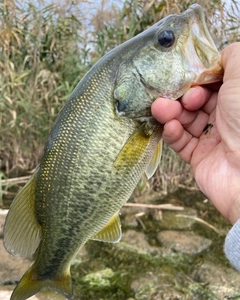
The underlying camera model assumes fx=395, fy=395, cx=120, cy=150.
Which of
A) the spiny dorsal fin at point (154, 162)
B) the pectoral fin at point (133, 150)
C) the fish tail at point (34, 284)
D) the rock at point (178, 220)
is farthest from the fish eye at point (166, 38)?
the rock at point (178, 220)

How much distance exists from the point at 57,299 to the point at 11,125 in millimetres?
2245

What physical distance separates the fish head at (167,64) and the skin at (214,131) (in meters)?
0.07

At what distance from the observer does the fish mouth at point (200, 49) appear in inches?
67.9

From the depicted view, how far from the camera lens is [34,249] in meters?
2.03

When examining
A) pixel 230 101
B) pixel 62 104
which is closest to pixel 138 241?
pixel 62 104

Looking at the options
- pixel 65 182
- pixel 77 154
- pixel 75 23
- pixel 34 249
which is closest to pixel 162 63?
pixel 77 154

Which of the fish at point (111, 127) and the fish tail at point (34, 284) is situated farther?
the fish tail at point (34, 284)

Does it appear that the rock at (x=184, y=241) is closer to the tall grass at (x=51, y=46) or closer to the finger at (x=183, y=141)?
the tall grass at (x=51, y=46)

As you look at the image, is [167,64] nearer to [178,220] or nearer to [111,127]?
[111,127]

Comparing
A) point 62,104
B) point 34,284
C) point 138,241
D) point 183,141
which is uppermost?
point 183,141

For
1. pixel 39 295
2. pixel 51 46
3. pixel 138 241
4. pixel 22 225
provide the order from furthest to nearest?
1. pixel 51 46
2. pixel 138 241
3. pixel 39 295
4. pixel 22 225

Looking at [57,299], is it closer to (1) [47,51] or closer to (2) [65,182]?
(2) [65,182]

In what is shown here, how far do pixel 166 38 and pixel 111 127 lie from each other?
0.46 meters

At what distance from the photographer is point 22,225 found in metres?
1.96
